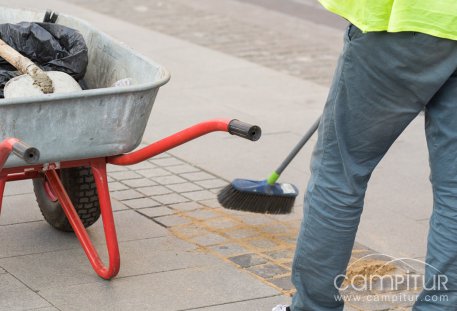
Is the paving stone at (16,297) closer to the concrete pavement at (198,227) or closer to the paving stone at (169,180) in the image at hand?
the concrete pavement at (198,227)

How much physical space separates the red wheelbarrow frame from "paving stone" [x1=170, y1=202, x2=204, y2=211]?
2.79 ft

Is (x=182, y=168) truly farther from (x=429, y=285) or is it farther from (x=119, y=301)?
(x=429, y=285)

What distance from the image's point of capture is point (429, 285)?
125 inches

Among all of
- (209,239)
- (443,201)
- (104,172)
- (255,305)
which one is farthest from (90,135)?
(443,201)

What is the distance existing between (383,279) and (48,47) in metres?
1.77

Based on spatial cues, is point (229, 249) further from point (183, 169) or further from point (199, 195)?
point (183, 169)

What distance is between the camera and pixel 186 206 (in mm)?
4965

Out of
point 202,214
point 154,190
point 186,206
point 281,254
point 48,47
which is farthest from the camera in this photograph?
point 154,190

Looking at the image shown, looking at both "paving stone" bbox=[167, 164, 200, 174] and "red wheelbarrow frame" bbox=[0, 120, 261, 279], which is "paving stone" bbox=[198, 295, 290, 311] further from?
"paving stone" bbox=[167, 164, 200, 174]

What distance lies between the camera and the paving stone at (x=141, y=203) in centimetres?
494

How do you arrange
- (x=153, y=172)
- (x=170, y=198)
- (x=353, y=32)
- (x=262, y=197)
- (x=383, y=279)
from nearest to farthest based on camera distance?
(x=353, y=32)
(x=383, y=279)
(x=262, y=197)
(x=170, y=198)
(x=153, y=172)

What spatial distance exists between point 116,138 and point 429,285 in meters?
1.36

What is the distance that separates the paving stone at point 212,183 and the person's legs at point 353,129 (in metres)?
1.92

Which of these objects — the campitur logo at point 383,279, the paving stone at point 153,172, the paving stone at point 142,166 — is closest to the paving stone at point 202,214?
the paving stone at point 153,172
